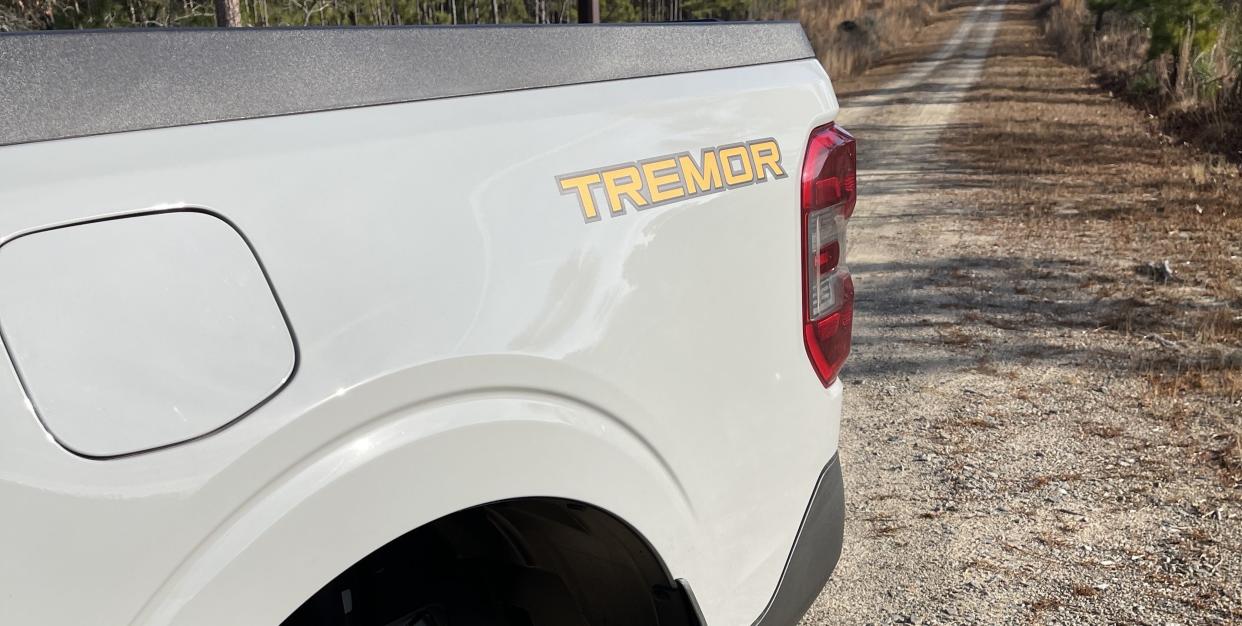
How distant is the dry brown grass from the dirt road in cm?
1974

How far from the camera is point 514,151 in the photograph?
1385 millimetres

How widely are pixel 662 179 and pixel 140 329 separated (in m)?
0.80

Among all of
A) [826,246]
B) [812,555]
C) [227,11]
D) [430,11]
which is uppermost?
[430,11]

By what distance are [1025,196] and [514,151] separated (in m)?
9.22

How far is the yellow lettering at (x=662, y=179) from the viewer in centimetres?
155

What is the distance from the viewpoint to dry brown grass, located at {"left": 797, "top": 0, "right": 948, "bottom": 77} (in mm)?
28852

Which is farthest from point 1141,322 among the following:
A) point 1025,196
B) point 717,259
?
point 717,259

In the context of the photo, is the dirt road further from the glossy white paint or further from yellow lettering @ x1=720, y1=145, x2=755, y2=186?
the glossy white paint

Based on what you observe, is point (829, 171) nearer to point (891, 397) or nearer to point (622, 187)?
point (622, 187)

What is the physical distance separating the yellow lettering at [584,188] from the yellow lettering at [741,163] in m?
0.31

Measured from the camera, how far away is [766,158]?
1.78 meters

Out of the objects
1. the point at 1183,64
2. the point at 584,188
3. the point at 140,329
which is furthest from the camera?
the point at 1183,64

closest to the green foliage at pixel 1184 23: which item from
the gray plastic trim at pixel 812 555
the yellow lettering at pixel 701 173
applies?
the gray plastic trim at pixel 812 555

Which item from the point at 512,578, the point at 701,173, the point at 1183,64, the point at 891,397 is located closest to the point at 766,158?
the point at 701,173
